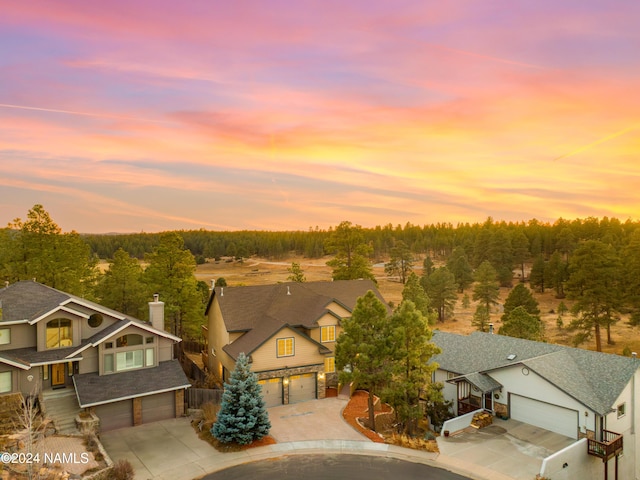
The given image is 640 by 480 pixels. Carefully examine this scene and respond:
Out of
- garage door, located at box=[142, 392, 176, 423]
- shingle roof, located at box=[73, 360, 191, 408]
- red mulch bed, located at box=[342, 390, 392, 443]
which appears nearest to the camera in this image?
shingle roof, located at box=[73, 360, 191, 408]

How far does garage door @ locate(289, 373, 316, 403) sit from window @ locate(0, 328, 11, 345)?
1695 cm

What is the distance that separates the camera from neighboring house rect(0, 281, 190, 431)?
24.7 m

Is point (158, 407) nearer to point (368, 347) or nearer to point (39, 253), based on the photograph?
point (368, 347)

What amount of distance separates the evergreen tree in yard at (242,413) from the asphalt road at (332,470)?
1.93m

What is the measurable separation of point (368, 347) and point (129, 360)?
48.0 feet

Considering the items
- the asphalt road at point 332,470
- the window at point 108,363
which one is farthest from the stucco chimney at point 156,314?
the asphalt road at point 332,470

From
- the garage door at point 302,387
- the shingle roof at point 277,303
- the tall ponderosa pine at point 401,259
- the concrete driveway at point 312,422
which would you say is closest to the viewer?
the concrete driveway at point 312,422

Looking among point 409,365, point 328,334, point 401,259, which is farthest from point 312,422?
point 401,259

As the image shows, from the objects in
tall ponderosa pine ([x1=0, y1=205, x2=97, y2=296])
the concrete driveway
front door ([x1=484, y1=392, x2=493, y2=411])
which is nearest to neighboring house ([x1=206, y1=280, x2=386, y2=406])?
the concrete driveway

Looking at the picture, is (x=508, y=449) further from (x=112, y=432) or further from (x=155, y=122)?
(x=155, y=122)

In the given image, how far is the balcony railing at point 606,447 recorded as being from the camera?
69.8 ft

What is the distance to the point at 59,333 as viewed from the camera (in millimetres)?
26797

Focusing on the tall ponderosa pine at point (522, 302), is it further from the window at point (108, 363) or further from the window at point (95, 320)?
the window at point (95, 320)

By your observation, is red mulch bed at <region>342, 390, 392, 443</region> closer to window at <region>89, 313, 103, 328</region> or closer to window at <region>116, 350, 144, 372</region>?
window at <region>116, 350, 144, 372</region>
